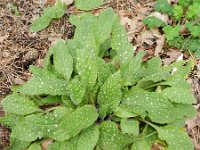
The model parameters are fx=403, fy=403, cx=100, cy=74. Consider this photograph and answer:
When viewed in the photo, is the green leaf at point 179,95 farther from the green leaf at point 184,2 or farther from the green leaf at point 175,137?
the green leaf at point 184,2

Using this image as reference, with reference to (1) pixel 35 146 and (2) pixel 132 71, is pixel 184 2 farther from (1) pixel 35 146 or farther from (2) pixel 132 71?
(1) pixel 35 146

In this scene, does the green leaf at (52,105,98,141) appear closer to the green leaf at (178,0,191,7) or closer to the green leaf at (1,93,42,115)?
the green leaf at (1,93,42,115)

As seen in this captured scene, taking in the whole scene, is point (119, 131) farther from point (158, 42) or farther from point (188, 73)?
point (158, 42)

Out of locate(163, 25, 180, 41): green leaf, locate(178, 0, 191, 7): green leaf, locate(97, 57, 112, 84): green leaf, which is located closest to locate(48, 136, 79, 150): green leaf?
locate(97, 57, 112, 84): green leaf

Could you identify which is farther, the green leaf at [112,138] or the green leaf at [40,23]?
the green leaf at [40,23]

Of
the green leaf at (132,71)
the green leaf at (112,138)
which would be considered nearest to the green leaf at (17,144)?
the green leaf at (112,138)

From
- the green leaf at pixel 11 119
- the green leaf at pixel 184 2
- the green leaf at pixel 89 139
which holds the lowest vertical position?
the green leaf at pixel 89 139

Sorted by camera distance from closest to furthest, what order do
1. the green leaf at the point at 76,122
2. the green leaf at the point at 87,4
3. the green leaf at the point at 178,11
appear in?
1. the green leaf at the point at 76,122
2. the green leaf at the point at 178,11
3. the green leaf at the point at 87,4

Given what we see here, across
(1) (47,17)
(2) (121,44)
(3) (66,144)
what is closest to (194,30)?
(2) (121,44)

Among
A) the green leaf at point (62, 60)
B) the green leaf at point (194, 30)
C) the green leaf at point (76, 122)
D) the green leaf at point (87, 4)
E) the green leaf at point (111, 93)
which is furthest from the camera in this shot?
the green leaf at point (87, 4)
